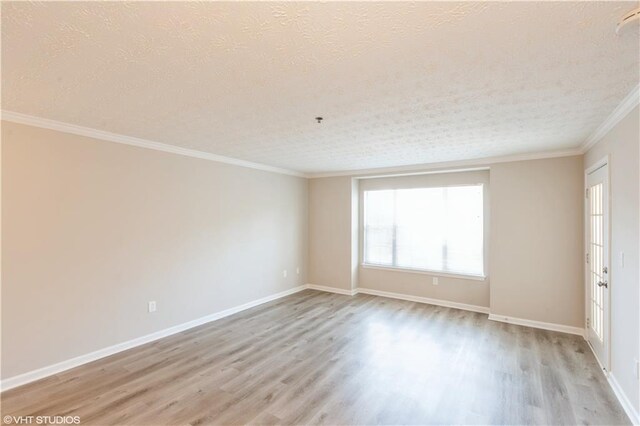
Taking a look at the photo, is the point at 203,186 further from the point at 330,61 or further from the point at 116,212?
the point at 330,61

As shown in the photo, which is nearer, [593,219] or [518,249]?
[593,219]

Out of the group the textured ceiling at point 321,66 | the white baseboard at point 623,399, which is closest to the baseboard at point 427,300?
the white baseboard at point 623,399

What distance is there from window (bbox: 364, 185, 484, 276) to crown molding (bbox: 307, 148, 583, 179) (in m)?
0.48

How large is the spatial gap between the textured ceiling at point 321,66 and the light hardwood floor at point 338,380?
2467 millimetres

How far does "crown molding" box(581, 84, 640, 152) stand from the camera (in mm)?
2201

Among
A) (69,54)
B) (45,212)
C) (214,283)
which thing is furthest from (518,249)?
(45,212)

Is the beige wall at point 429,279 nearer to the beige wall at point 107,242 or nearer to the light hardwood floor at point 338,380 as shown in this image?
the light hardwood floor at point 338,380

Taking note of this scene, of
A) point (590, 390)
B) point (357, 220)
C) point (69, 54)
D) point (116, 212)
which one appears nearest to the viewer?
point (69, 54)

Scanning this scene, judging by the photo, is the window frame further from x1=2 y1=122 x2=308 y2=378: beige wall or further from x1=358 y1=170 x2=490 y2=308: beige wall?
x1=2 y1=122 x2=308 y2=378: beige wall

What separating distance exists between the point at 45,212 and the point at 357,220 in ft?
15.7

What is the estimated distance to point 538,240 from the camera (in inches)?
168

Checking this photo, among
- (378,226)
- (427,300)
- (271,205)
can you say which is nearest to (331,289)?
(378,226)

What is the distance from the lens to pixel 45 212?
2932mm

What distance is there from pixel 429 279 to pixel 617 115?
3.57 metres
